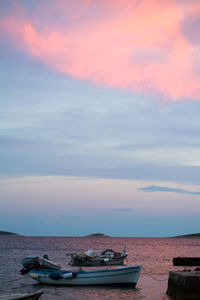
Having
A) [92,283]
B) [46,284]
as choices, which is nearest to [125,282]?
[92,283]

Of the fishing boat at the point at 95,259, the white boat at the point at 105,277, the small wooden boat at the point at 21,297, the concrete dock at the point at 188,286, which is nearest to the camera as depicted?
the small wooden boat at the point at 21,297

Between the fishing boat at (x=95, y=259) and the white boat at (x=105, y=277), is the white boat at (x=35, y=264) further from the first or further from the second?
the fishing boat at (x=95, y=259)

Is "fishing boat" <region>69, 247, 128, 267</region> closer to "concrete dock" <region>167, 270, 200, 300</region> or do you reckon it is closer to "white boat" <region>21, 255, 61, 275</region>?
A: "white boat" <region>21, 255, 61, 275</region>

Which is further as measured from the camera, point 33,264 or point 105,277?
point 33,264

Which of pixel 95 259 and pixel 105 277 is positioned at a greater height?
pixel 95 259

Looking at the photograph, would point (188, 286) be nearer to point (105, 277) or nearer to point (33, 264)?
point (105, 277)

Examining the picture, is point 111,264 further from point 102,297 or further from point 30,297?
point 30,297

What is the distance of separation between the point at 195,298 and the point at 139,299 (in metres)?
6.82

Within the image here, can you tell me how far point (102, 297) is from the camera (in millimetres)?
29266

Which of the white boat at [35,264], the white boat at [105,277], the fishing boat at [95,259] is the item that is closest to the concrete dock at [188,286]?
the white boat at [105,277]

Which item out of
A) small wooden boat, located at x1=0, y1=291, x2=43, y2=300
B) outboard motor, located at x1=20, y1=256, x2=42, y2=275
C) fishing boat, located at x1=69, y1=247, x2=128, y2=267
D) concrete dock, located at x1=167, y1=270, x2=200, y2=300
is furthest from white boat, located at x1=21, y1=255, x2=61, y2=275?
fishing boat, located at x1=69, y1=247, x2=128, y2=267

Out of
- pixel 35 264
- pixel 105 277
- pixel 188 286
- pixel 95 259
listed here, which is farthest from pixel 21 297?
pixel 95 259

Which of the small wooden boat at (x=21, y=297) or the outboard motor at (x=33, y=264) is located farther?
the outboard motor at (x=33, y=264)

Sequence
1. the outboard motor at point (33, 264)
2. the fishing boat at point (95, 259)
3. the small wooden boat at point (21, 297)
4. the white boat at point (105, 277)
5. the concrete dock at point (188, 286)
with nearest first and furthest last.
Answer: the small wooden boat at point (21, 297) → the concrete dock at point (188, 286) → the white boat at point (105, 277) → the outboard motor at point (33, 264) → the fishing boat at point (95, 259)
